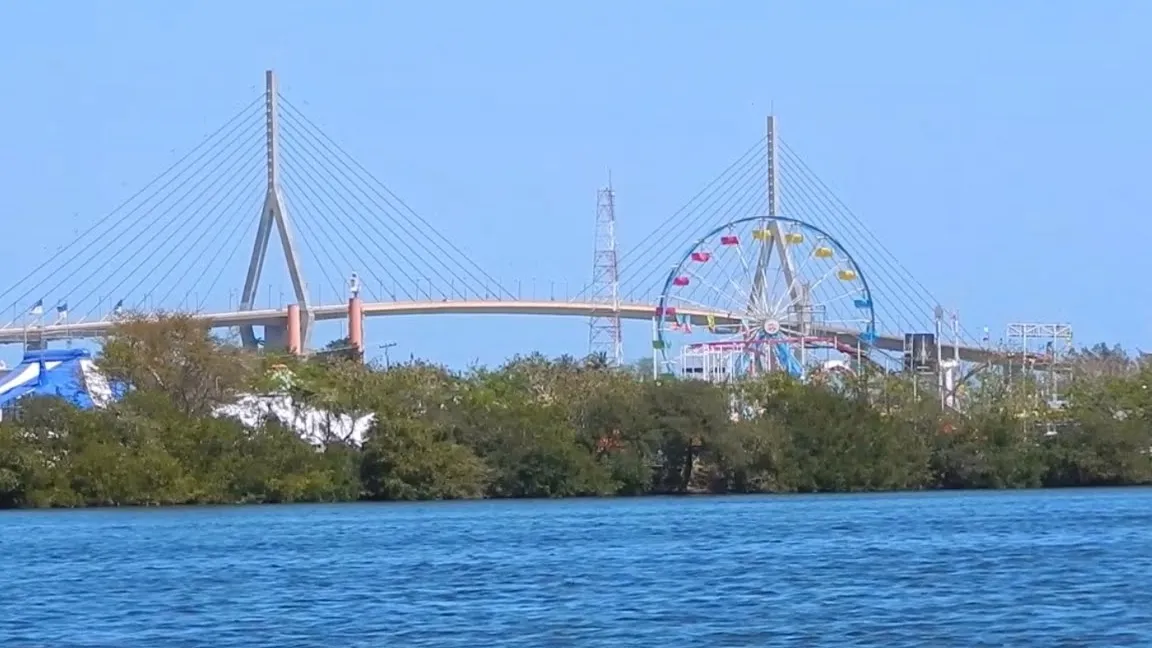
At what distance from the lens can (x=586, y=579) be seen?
3341cm

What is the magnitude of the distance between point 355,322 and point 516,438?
1242 inches

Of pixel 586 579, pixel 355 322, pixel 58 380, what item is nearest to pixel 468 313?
pixel 355 322

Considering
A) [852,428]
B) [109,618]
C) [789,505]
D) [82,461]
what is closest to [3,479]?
[82,461]

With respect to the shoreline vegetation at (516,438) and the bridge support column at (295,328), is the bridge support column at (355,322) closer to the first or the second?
the bridge support column at (295,328)

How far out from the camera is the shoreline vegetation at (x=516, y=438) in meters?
60.9

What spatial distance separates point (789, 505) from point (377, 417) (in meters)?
12.9

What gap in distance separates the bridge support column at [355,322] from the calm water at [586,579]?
4363 centimetres

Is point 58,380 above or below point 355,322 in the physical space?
below

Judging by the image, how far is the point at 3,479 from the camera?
59.7 meters

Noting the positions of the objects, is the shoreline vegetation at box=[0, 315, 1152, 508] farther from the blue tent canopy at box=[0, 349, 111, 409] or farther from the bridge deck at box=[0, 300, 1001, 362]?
the bridge deck at box=[0, 300, 1001, 362]

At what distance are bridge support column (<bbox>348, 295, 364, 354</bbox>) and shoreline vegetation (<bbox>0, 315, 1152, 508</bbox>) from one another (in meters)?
19.5

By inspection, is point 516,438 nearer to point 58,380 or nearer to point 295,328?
point 58,380

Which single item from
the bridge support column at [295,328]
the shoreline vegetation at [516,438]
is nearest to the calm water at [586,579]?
the shoreline vegetation at [516,438]

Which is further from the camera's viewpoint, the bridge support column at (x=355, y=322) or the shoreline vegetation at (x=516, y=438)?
the bridge support column at (x=355, y=322)
